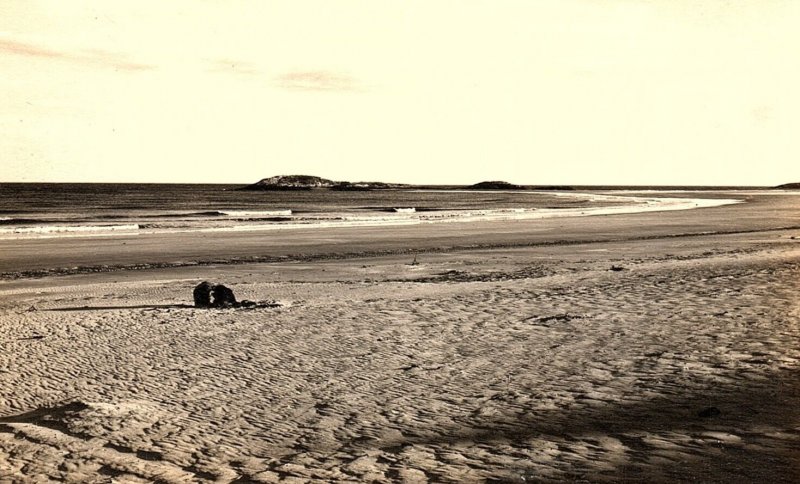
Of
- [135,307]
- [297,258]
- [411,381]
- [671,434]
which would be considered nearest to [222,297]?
[135,307]

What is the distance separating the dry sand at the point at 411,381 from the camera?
4055 millimetres

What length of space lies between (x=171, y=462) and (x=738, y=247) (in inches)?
695

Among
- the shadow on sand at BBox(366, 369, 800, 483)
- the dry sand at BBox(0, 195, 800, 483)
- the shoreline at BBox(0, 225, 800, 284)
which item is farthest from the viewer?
the shoreline at BBox(0, 225, 800, 284)

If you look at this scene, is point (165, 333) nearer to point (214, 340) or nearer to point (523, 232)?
point (214, 340)

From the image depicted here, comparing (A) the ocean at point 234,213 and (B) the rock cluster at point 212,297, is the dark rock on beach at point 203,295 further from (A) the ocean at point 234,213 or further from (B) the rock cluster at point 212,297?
(A) the ocean at point 234,213

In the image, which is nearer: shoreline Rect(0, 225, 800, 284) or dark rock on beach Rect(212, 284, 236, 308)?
dark rock on beach Rect(212, 284, 236, 308)

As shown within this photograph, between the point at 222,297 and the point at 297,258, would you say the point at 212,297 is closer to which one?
the point at 222,297

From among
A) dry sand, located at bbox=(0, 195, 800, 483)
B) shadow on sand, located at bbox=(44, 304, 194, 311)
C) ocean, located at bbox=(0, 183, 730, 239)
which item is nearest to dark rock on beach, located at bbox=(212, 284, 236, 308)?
shadow on sand, located at bbox=(44, 304, 194, 311)

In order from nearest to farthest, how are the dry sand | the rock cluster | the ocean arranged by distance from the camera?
the dry sand → the rock cluster → the ocean

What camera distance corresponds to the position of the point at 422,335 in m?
7.54

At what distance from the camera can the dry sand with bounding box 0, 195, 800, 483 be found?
405 centimetres

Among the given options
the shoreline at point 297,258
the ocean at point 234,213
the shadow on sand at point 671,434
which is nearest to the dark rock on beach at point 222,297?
the shadow on sand at point 671,434

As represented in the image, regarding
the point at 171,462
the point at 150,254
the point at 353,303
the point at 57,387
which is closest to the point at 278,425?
the point at 171,462

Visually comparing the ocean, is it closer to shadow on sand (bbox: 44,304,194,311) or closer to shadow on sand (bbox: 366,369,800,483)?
shadow on sand (bbox: 44,304,194,311)
